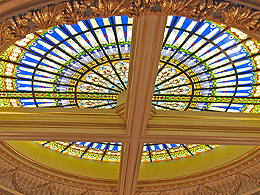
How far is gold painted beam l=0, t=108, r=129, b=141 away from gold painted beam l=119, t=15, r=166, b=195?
0.45m

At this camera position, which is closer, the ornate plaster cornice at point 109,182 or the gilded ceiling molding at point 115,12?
the gilded ceiling molding at point 115,12

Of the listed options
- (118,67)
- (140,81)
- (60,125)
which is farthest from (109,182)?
(140,81)

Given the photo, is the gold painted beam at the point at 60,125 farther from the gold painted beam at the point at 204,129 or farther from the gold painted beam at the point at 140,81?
the gold painted beam at the point at 204,129

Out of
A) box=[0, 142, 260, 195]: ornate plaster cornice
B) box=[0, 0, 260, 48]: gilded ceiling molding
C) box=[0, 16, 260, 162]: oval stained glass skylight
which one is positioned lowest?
box=[0, 142, 260, 195]: ornate plaster cornice

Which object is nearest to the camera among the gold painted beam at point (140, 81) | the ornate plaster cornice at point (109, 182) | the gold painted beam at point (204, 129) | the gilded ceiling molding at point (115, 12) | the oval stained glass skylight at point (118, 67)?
the gilded ceiling molding at point (115, 12)

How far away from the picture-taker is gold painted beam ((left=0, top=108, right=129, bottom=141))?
716 centimetres

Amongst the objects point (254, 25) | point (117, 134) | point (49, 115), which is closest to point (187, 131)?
point (117, 134)

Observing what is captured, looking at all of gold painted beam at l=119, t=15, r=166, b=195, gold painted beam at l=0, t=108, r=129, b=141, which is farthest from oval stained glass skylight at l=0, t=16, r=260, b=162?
gold painted beam at l=119, t=15, r=166, b=195

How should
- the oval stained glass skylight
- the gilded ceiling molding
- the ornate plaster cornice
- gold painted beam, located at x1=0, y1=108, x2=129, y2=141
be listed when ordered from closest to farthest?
the gilded ceiling molding < the oval stained glass skylight < gold painted beam, located at x1=0, y1=108, x2=129, y2=141 < the ornate plaster cornice

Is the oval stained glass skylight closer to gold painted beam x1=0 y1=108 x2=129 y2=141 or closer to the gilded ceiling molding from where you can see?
gold painted beam x1=0 y1=108 x2=129 y2=141

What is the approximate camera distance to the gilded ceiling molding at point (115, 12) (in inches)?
148

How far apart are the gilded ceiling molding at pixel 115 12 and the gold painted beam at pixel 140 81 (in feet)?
2.91

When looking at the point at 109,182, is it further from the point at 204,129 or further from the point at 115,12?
the point at 115,12

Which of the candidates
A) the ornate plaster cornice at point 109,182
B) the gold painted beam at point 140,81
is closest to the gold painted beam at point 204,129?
the gold painted beam at point 140,81
